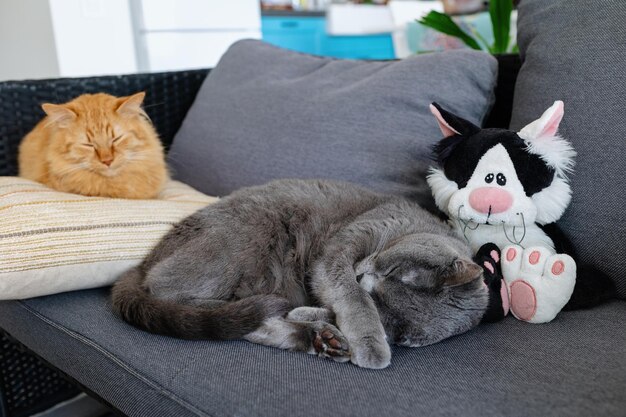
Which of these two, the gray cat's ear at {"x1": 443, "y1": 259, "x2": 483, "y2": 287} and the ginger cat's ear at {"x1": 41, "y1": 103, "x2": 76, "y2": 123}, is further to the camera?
the ginger cat's ear at {"x1": 41, "y1": 103, "x2": 76, "y2": 123}

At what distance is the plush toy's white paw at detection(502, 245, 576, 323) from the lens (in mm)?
958

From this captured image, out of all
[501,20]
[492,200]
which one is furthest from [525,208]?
[501,20]

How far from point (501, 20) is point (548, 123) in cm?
93

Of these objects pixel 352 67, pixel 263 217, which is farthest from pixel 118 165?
pixel 352 67

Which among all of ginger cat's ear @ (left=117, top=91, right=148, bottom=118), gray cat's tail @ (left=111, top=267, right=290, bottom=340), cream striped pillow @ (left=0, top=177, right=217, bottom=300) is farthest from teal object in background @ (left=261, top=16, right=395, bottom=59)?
gray cat's tail @ (left=111, top=267, right=290, bottom=340)

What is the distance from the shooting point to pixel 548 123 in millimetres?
1022

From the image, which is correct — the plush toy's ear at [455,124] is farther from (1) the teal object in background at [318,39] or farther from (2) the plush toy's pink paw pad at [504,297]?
(1) the teal object in background at [318,39]

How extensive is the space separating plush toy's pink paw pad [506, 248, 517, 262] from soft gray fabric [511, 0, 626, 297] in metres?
0.15

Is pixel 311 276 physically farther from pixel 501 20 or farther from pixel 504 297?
pixel 501 20

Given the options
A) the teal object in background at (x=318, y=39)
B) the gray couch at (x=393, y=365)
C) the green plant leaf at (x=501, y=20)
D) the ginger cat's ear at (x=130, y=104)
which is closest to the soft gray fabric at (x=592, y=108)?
the gray couch at (x=393, y=365)

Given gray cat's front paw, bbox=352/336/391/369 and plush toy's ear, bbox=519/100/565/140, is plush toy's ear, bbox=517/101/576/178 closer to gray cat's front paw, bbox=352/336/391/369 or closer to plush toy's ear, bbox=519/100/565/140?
plush toy's ear, bbox=519/100/565/140

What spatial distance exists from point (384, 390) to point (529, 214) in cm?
48

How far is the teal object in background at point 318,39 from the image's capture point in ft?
16.0

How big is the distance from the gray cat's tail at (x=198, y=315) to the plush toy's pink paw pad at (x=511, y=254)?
44cm
